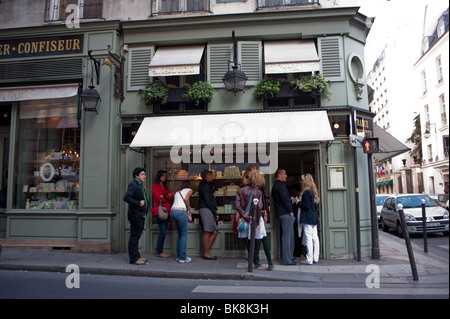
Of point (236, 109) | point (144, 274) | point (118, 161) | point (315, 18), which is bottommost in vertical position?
point (144, 274)

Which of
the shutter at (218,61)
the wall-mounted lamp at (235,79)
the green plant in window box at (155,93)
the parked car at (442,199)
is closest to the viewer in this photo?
the wall-mounted lamp at (235,79)

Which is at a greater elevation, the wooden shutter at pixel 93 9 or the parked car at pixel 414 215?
the wooden shutter at pixel 93 9

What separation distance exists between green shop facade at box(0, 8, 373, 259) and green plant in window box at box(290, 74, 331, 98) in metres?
0.13

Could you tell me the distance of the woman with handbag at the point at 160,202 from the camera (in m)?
7.80

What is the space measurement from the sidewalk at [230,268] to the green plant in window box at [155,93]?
3731 millimetres

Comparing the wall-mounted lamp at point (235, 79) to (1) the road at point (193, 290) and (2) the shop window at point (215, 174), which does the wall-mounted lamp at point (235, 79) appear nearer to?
(2) the shop window at point (215, 174)

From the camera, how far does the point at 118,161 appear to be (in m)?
8.78

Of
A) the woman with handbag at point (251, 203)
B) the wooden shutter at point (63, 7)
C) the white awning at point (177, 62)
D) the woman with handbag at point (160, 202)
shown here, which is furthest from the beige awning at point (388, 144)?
the wooden shutter at point (63, 7)

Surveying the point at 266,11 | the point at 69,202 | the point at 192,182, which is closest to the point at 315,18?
the point at 266,11

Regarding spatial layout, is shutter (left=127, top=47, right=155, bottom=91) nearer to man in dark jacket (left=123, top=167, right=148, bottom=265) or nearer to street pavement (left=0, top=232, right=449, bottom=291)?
man in dark jacket (left=123, top=167, right=148, bottom=265)

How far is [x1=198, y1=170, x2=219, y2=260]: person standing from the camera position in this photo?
772cm

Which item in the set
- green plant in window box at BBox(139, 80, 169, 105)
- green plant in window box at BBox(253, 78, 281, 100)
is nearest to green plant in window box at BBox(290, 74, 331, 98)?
green plant in window box at BBox(253, 78, 281, 100)

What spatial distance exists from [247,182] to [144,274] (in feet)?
9.00
